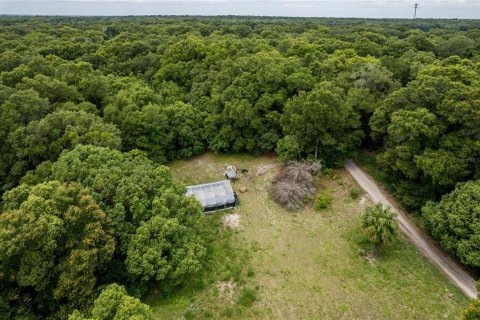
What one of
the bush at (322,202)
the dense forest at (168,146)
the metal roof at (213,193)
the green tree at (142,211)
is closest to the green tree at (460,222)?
the dense forest at (168,146)

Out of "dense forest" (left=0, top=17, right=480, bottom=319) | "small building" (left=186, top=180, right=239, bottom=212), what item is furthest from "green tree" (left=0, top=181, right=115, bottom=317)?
"small building" (left=186, top=180, right=239, bottom=212)

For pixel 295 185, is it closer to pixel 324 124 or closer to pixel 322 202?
pixel 322 202

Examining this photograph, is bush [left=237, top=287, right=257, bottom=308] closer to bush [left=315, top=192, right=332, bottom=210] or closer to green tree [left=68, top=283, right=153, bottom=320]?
green tree [left=68, top=283, right=153, bottom=320]

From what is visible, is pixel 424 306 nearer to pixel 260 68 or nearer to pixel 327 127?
pixel 327 127

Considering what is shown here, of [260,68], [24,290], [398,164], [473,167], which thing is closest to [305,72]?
[260,68]

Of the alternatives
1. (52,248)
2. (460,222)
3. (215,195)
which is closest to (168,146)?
(215,195)
